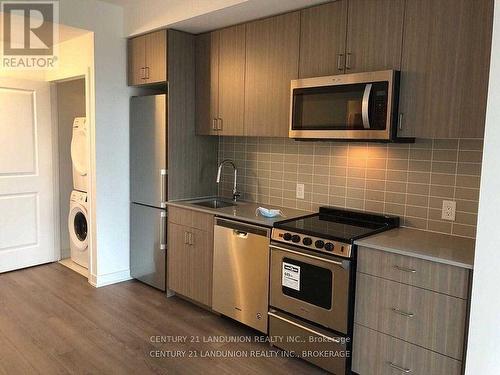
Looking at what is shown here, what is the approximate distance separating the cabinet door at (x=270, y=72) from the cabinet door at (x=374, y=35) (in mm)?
451

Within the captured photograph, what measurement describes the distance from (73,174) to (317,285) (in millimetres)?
3092

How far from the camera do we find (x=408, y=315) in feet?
7.16

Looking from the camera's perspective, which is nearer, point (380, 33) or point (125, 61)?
point (380, 33)

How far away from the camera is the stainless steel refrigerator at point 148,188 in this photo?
12.0 feet

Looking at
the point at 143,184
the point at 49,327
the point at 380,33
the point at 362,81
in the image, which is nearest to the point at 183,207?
the point at 143,184

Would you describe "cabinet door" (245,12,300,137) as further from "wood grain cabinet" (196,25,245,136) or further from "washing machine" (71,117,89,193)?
"washing machine" (71,117,89,193)

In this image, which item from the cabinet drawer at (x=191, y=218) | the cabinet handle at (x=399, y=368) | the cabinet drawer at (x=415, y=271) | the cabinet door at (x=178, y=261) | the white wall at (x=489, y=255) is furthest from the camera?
the cabinet door at (x=178, y=261)

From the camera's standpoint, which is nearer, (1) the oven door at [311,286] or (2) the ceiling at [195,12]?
(1) the oven door at [311,286]

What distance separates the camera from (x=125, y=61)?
3.90 m

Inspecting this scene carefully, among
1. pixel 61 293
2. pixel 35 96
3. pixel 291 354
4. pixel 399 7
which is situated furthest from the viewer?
pixel 35 96

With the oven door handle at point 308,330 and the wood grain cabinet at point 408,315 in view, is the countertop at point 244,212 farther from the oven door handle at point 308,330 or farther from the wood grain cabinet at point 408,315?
the wood grain cabinet at point 408,315

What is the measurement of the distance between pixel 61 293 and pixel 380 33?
339cm

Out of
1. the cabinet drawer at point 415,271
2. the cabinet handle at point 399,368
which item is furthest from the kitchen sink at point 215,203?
the cabinet handle at point 399,368

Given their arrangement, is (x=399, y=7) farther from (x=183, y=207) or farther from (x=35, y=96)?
(x=35, y=96)
